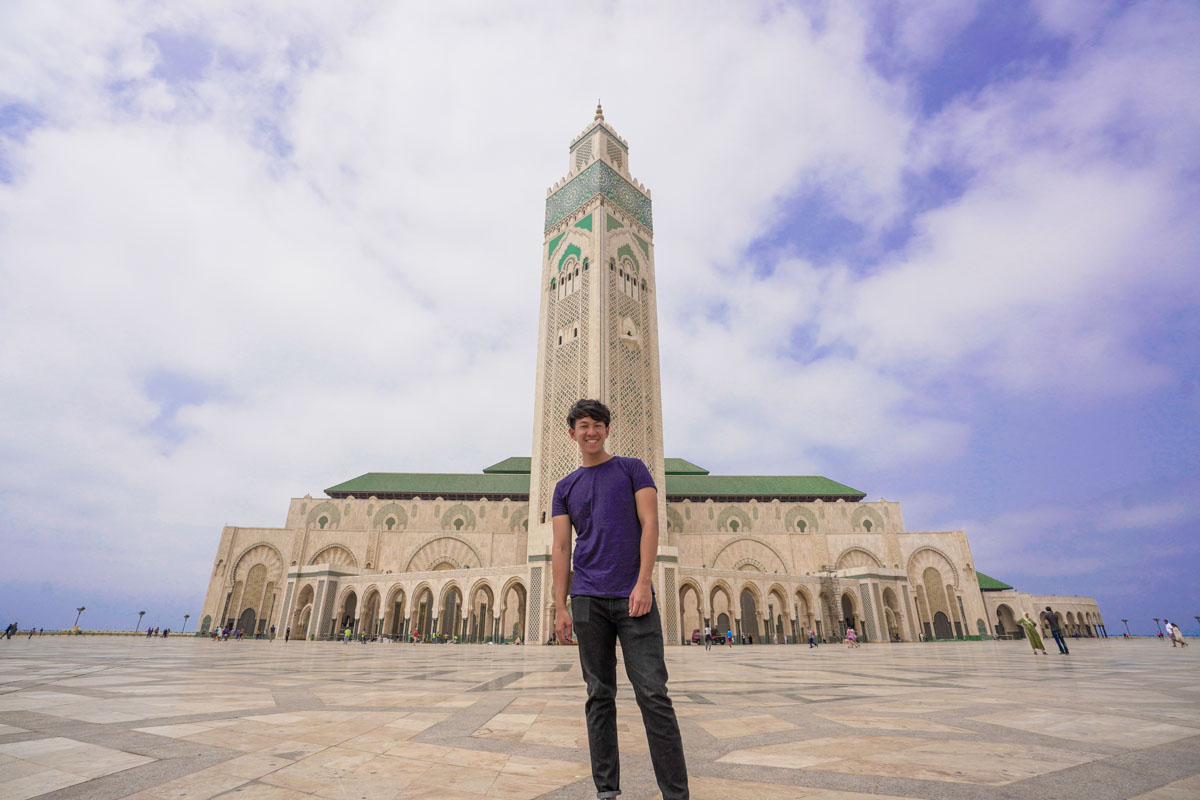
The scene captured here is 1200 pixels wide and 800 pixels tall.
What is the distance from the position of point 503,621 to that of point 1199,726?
27.4 meters

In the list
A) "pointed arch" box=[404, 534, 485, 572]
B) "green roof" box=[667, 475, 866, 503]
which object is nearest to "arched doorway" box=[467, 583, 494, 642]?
"pointed arch" box=[404, 534, 485, 572]

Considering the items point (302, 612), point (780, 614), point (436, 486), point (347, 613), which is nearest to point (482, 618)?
point (347, 613)

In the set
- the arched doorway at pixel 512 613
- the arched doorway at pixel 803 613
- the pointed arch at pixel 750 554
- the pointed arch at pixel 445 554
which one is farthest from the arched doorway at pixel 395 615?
the arched doorway at pixel 803 613

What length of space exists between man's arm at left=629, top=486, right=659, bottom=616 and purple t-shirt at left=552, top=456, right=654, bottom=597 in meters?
0.03

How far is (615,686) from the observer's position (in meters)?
1.84

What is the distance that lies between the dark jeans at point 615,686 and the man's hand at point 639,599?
32 millimetres

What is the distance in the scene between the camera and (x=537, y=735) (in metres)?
2.94

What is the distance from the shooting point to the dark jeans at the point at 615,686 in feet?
5.57

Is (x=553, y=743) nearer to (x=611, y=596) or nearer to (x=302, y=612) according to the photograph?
(x=611, y=596)

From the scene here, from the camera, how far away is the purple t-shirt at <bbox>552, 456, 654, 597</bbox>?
1.99 meters

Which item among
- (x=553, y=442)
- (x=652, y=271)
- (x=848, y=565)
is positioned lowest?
(x=848, y=565)

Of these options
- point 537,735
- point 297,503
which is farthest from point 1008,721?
point 297,503

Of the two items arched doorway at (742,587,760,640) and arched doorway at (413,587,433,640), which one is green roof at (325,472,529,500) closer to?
arched doorway at (413,587,433,640)

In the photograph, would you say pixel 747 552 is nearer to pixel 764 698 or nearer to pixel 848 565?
pixel 848 565
